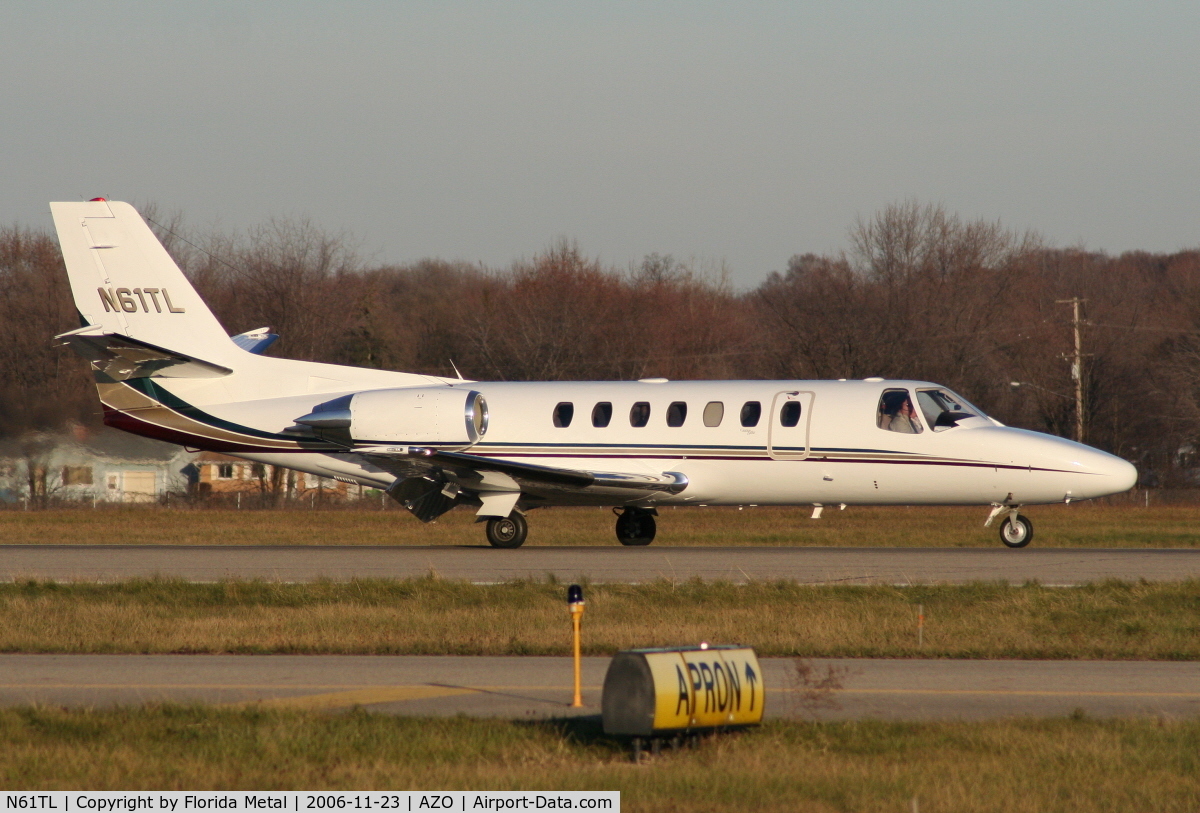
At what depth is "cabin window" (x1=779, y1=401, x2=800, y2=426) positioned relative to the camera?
77.7ft

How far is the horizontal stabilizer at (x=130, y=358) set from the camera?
80.8ft

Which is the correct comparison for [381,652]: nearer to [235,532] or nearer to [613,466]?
[613,466]

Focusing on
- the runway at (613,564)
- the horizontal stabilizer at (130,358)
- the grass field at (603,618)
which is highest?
the horizontal stabilizer at (130,358)

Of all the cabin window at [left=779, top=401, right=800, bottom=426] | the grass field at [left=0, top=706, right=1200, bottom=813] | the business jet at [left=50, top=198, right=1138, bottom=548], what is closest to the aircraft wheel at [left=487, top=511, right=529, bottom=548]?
the business jet at [left=50, top=198, right=1138, bottom=548]

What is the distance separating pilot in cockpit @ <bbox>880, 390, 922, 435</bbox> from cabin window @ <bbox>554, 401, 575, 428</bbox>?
5.64 meters

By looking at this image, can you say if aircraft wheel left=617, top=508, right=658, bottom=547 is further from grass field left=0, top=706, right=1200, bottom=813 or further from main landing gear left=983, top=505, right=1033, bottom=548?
grass field left=0, top=706, right=1200, bottom=813

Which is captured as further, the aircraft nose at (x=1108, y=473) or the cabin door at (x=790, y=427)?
the cabin door at (x=790, y=427)

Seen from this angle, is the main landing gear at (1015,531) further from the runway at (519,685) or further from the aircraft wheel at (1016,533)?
the runway at (519,685)

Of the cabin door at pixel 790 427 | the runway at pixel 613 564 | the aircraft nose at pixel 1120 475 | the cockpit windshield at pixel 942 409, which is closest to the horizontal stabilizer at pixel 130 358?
the runway at pixel 613 564

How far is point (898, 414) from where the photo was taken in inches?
919

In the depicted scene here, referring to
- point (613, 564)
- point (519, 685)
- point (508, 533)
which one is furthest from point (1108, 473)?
point (519, 685)

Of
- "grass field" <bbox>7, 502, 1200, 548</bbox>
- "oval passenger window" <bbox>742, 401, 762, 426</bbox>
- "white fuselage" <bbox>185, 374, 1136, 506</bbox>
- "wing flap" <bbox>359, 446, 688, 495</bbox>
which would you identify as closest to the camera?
"white fuselage" <bbox>185, 374, 1136, 506</bbox>

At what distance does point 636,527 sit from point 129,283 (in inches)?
428

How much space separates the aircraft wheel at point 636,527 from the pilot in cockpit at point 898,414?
5175 millimetres
